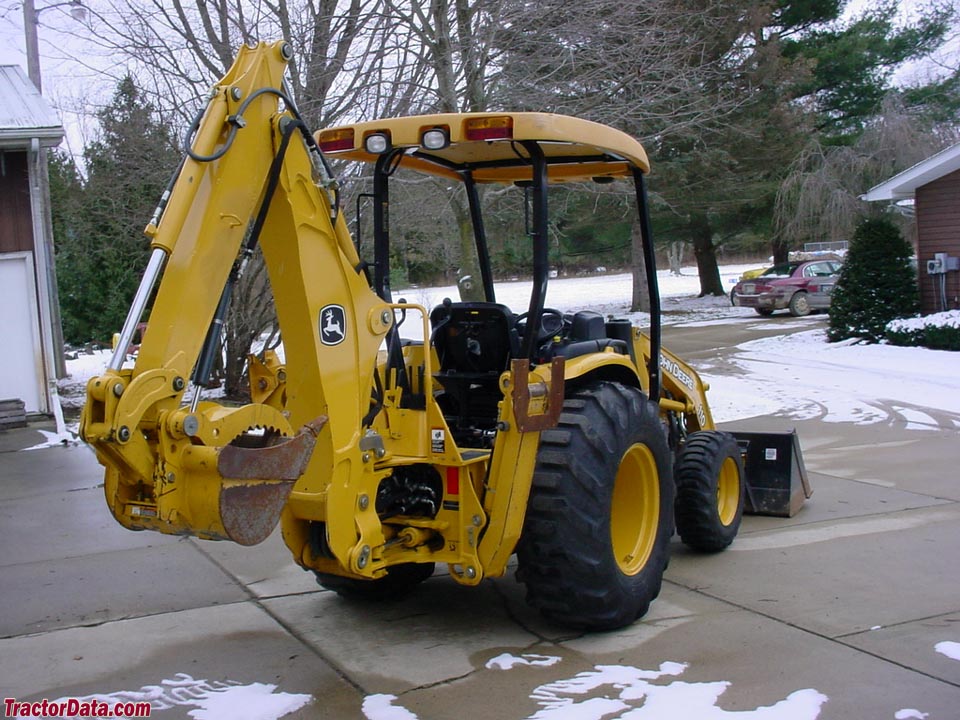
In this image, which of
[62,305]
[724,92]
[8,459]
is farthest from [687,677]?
[724,92]

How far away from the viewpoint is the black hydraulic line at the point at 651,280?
5.98m

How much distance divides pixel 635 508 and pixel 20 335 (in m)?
10.0

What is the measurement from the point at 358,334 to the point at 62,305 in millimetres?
17521

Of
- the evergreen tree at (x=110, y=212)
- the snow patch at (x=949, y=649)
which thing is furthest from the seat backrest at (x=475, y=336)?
the evergreen tree at (x=110, y=212)

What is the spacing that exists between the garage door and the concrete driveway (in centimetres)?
588

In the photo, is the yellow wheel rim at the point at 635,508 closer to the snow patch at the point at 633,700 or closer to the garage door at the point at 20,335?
the snow patch at the point at 633,700

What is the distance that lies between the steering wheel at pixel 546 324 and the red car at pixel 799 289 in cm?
2091

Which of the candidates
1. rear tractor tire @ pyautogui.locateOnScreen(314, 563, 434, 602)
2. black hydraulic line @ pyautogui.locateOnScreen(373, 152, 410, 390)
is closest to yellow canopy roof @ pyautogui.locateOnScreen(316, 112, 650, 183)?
black hydraulic line @ pyautogui.locateOnScreen(373, 152, 410, 390)

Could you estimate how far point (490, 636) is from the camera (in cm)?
510

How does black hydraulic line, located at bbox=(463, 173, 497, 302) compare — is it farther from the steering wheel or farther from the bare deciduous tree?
the bare deciduous tree

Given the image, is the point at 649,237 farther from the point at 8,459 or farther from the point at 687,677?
the point at 8,459

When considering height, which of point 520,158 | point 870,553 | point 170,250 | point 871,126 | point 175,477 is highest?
point 871,126

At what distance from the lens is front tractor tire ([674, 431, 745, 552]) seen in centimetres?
643

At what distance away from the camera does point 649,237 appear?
606 centimetres
